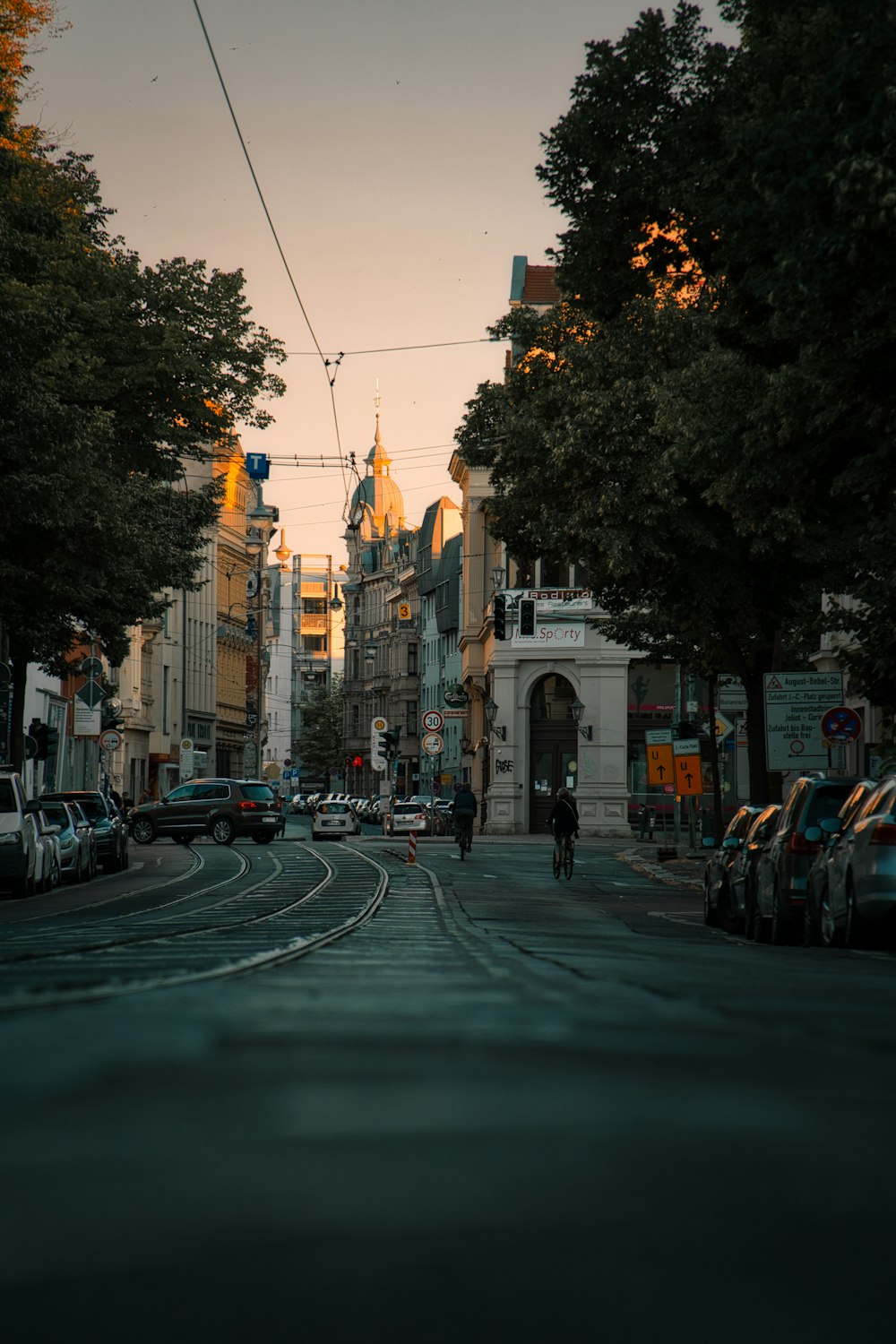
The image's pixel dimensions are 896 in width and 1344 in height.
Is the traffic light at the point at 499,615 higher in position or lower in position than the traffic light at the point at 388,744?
higher

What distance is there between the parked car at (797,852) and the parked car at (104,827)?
21215mm

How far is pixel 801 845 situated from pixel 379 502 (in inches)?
6704

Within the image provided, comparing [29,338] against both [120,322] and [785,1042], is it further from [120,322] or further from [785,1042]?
[785,1042]

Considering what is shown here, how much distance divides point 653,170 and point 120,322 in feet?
45.4

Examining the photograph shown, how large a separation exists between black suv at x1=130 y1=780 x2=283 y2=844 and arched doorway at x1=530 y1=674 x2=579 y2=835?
2034 cm

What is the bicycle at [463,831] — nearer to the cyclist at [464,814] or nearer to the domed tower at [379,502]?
the cyclist at [464,814]

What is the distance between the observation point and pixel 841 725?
2694 cm

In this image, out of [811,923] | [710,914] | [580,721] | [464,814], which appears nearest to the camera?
[811,923]

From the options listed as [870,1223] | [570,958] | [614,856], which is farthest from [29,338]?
[614,856]

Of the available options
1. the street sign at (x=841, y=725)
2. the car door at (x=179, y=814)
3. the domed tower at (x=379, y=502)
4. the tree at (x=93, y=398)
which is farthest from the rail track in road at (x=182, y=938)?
the domed tower at (x=379, y=502)

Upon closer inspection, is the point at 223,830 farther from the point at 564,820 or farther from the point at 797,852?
the point at 797,852

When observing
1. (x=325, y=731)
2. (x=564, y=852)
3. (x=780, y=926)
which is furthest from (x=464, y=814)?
(x=325, y=731)

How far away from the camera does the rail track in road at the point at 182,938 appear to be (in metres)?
6.98

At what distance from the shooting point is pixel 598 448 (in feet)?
99.7
